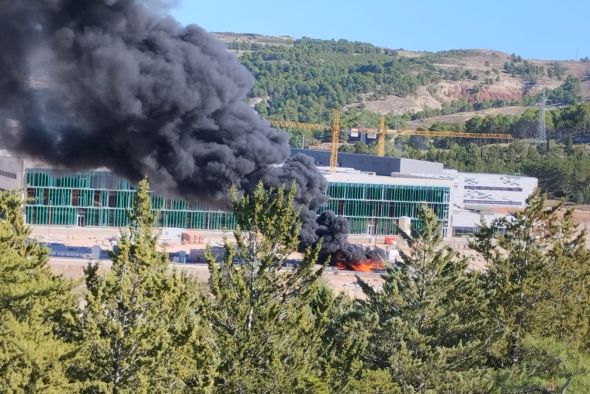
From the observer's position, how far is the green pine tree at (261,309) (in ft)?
71.5

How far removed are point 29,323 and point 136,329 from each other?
2573 millimetres

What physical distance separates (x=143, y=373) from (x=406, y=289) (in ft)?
34.6

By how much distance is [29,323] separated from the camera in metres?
20.9

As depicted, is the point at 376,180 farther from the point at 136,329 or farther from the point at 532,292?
the point at 136,329

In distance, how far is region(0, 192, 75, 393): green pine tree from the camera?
19.5 meters

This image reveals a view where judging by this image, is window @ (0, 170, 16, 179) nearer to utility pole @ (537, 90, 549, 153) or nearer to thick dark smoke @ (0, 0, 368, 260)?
thick dark smoke @ (0, 0, 368, 260)

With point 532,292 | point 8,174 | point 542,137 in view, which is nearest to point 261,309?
point 532,292

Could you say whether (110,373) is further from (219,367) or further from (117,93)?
(117,93)

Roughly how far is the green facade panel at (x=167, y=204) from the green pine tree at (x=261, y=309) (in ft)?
157

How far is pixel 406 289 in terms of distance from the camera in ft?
93.5

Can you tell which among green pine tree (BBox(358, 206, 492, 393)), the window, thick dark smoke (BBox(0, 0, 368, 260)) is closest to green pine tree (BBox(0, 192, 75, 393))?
green pine tree (BBox(358, 206, 492, 393))

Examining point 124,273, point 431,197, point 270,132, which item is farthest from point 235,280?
point 431,197

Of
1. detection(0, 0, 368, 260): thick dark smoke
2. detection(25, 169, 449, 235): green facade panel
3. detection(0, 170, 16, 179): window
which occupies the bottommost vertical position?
detection(25, 169, 449, 235): green facade panel

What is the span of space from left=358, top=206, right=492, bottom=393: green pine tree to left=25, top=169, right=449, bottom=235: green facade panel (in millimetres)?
40827
